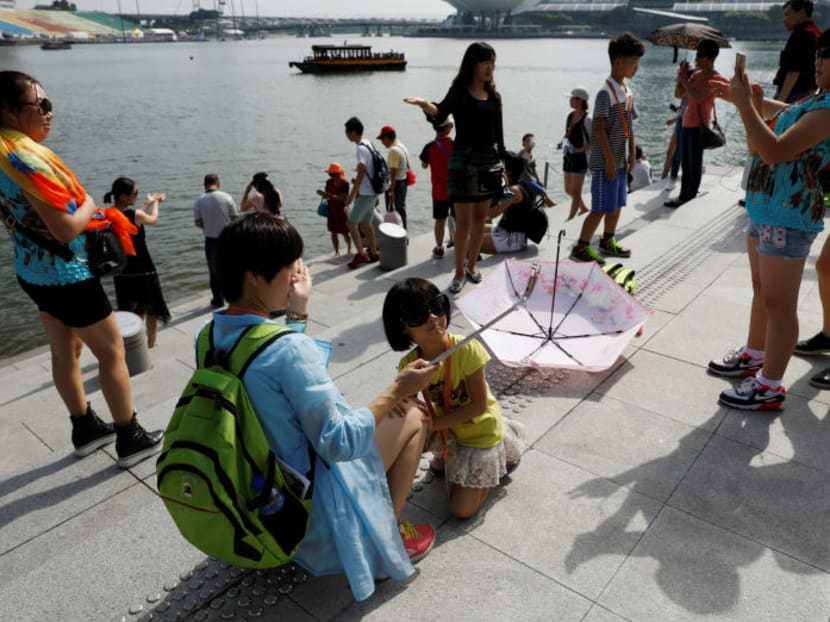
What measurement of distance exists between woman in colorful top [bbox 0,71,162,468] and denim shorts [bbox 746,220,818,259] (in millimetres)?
3558

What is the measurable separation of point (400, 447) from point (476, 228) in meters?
3.80

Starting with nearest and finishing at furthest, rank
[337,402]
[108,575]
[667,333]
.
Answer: [337,402] < [108,575] < [667,333]

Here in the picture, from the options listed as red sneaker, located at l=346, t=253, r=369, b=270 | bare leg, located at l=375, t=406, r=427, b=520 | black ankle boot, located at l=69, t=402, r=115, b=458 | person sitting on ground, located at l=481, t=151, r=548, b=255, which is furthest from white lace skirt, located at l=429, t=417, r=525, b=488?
red sneaker, located at l=346, t=253, r=369, b=270

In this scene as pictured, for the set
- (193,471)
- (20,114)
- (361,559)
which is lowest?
(361,559)

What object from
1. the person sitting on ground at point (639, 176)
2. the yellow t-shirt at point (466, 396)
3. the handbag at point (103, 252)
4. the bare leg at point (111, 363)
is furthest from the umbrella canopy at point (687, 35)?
the bare leg at point (111, 363)

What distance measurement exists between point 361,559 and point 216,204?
20.3 feet

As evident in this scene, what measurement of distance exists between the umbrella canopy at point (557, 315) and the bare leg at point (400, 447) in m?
1.55

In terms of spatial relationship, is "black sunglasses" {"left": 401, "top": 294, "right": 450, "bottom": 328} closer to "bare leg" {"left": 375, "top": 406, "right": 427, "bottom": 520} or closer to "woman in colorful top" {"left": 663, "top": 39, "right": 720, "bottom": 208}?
"bare leg" {"left": 375, "top": 406, "right": 427, "bottom": 520}

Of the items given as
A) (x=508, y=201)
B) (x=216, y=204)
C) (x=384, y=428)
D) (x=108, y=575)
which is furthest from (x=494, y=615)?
(x=216, y=204)

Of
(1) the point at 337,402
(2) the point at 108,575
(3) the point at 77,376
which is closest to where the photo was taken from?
(1) the point at 337,402

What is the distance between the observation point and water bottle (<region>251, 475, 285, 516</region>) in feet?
5.87

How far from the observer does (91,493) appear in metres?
3.12

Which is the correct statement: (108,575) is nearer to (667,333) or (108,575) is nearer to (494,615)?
(494,615)

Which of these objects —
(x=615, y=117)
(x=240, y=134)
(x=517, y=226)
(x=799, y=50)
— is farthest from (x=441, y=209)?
(x=240, y=134)
